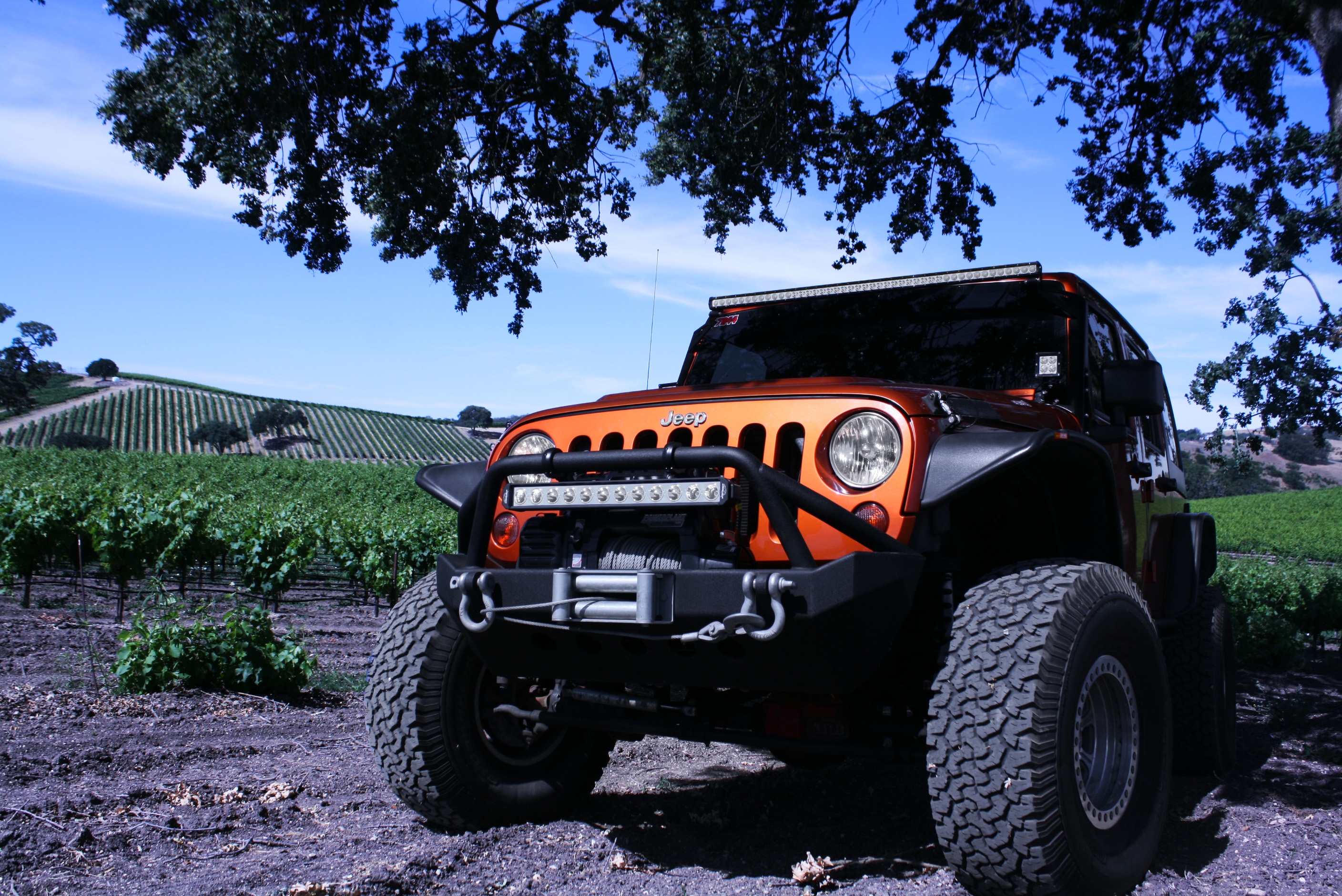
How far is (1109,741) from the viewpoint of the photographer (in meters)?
3.07

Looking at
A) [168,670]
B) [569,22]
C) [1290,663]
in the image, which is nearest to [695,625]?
[168,670]

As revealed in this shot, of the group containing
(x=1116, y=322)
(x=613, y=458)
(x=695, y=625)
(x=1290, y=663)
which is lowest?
(x=1290, y=663)

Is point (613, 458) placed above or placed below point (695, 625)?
above

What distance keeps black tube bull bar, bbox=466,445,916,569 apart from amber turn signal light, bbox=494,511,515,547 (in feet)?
1.75

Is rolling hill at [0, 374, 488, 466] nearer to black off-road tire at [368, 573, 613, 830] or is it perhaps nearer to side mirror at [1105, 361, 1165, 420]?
black off-road tire at [368, 573, 613, 830]

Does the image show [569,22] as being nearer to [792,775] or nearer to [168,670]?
[168,670]

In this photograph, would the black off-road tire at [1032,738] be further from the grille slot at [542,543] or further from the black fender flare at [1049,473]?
the grille slot at [542,543]

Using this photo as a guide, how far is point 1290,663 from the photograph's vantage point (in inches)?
445

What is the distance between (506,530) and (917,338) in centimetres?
204

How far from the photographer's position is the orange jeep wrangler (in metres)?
2.57

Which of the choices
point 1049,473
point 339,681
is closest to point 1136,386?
point 1049,473

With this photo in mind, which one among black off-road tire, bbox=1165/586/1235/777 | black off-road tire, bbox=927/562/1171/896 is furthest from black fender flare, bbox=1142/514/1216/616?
black off-road tire, bbox=927/562/1171/896

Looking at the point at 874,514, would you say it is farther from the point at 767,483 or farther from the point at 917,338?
the point at 917,338

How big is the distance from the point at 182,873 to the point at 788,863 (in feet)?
6.50
